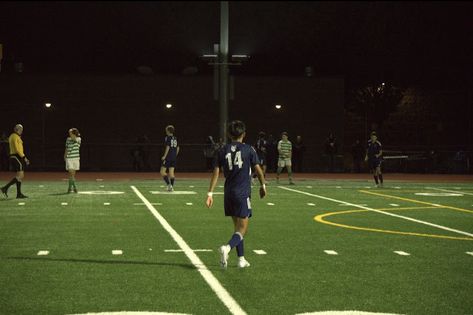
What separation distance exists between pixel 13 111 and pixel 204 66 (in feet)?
44.2

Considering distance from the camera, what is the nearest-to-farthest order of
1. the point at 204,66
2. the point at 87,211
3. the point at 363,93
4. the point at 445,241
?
the point at 445,241 → the point at 87,211 → the point at 204,66 → the point at 363,93

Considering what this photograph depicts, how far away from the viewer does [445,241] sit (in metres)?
12.1

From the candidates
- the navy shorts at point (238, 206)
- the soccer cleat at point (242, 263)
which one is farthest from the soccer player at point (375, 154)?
the soccer cleat at point (242, 263)

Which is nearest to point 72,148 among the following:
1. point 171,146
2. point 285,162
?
point 171,146

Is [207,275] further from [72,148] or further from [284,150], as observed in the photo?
[284,150]

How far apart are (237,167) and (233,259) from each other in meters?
1.27

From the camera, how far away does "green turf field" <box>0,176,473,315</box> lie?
7.47m

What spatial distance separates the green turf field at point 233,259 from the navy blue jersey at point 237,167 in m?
0.95

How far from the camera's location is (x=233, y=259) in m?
10.1

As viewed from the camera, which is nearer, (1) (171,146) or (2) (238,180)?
(2) (238,180)

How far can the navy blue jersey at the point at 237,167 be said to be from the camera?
9.65 metres

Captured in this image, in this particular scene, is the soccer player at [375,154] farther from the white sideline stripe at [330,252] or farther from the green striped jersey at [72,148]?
the white sideline stripe at [330,252]

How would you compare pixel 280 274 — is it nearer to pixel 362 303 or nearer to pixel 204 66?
pixel 362 303

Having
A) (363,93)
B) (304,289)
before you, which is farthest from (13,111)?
(304,289)
